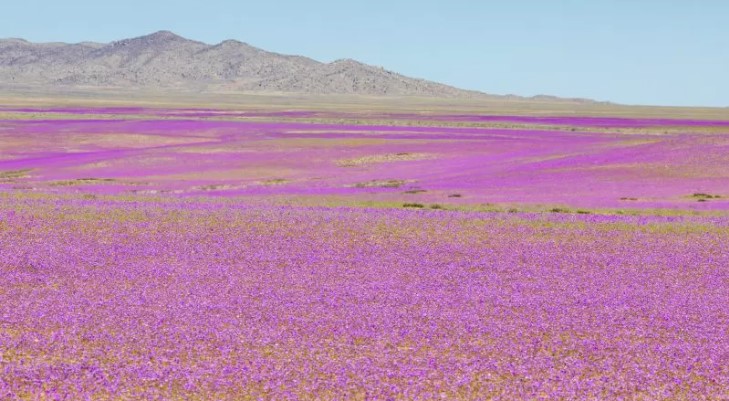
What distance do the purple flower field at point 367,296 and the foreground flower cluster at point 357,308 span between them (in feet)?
0.17

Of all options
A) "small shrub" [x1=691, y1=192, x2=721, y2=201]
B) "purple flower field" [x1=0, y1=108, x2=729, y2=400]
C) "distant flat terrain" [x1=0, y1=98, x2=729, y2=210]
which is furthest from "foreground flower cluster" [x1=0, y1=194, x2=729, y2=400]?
"small shrub" [x1=691, y1=192, x2=721, y2=201]

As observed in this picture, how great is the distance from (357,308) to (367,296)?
3.36 feet

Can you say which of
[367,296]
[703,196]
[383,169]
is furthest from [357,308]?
[383,169]

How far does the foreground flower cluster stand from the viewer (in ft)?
39.9

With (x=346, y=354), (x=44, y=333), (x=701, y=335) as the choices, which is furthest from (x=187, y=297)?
(x=701, y=335)

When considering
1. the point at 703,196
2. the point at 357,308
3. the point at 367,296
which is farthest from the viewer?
the point at 703,196

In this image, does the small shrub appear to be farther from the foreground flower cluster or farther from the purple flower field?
the foreground flower cluster

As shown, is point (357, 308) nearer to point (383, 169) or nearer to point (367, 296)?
point (367, 296)

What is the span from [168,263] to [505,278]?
7.70 m

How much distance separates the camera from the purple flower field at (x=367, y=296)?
12250 mm

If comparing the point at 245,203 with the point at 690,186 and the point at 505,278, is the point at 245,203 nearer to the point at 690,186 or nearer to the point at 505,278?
the point at 505,278

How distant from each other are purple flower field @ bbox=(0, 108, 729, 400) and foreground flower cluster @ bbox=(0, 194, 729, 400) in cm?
5

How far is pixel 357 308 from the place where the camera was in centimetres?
1623

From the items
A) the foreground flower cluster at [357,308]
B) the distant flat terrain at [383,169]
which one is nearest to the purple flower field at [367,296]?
the foreground flower cluster at [357,308]
